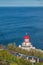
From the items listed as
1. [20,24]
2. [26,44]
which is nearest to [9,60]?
[26,44]

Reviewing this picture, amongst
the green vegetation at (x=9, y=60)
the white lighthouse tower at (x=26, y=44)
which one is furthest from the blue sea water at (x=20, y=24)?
the green vegetation at (x=9, y=60)

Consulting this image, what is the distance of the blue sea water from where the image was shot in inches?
86.0

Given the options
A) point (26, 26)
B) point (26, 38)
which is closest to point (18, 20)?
point (26, 26)

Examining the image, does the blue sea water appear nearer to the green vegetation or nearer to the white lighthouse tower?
the white lighthouse tower

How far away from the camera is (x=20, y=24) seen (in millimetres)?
2256

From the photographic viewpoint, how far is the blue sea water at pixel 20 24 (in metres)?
2.19

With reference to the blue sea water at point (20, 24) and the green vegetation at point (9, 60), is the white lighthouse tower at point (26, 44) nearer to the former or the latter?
the blue sea water at point (20, 24)

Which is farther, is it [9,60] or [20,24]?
[20,24]

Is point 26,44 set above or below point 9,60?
above

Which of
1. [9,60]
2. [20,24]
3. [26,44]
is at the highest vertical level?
[20,24]

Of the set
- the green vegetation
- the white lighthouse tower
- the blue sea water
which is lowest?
the green vegetation

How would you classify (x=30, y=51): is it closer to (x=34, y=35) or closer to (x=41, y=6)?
(x=34, y=35)

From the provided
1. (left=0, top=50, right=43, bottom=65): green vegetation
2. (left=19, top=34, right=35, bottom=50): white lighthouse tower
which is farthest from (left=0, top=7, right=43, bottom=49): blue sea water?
(left=0, top=50, right=43, bottom=65): green vegetation

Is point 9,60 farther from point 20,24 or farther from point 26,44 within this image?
point 20,24
